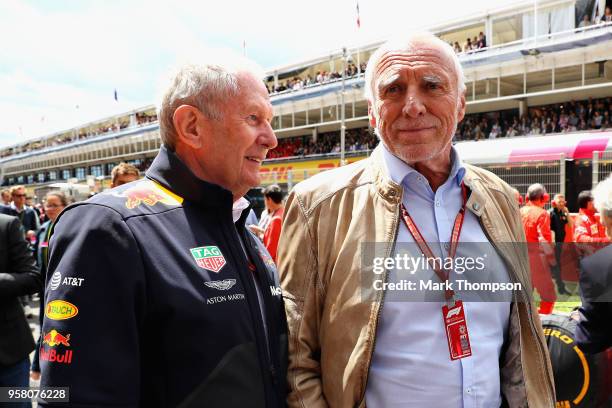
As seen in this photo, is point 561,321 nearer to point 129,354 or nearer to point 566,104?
point 129,354

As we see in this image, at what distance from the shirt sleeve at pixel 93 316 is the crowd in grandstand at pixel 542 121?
22.5 metres

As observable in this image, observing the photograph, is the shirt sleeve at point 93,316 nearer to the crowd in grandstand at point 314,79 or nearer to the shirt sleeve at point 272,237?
the shirt sleeve at point 272,237

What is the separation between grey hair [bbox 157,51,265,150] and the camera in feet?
4.70

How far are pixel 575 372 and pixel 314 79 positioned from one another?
34.0 m

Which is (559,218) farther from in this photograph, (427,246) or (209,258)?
(209,258)

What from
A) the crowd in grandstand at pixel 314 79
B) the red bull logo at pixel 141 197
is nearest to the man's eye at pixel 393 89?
the red bull logo at pixel 141 197

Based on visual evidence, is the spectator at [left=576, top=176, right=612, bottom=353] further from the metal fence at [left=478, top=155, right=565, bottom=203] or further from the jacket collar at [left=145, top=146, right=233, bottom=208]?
the metal fence at [left=478, top=155, right=565, bottom=203]

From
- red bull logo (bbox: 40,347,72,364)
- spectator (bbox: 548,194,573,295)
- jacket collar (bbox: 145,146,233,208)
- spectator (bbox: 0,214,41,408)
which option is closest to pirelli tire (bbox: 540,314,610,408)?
jacket collar (bbox: 145,146,233,208)

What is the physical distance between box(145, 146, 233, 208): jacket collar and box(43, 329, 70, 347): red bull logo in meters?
0.52

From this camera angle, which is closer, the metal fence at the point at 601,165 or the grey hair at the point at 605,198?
the grey hair at the point at 605,198

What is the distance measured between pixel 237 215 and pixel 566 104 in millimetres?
25300

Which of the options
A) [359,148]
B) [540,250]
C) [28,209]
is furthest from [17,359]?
[359,148]

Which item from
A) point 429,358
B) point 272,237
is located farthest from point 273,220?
point 429,358

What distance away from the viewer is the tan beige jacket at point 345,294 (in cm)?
157
